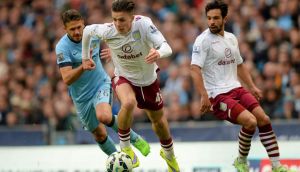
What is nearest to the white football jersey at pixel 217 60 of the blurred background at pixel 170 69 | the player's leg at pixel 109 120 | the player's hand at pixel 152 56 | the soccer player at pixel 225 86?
the soccer player at pixel 225 86

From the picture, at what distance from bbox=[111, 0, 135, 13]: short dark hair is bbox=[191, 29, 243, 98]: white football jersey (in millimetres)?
1208

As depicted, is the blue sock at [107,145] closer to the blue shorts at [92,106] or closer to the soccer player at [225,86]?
the blue shorts at [92,106]

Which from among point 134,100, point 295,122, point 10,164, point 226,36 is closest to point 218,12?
point 226,36

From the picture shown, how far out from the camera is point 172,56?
2272cm

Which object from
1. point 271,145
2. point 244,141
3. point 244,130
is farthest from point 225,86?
point 271,145

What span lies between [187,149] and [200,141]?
1.64 metres

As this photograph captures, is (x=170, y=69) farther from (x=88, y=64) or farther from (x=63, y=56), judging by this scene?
(x=88, y=64)

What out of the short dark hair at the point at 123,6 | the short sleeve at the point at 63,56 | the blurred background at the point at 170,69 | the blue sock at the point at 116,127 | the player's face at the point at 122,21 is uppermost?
the short dark hair at the point at 123,6

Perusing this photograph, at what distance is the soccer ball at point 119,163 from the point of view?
47.7ft

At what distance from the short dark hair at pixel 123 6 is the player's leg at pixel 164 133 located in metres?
1.73

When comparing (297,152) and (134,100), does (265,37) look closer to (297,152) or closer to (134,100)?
(297,152)

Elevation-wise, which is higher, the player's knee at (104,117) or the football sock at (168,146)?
the player's knee at (104,117)

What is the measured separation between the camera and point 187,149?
59.6ft

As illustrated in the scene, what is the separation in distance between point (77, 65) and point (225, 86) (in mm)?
2439
